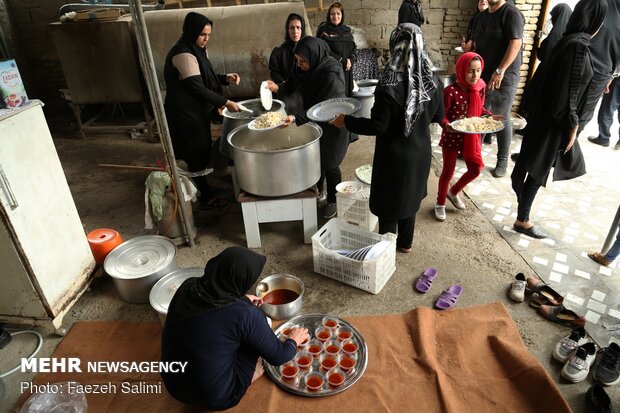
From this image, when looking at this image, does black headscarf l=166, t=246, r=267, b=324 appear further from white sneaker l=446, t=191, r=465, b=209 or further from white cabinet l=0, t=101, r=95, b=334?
white sneaker l=446, t=191, r=465, b=209

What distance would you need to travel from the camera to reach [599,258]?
3.24m

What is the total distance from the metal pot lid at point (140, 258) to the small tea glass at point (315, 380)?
4.61 feet

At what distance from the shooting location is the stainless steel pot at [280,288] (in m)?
2.81

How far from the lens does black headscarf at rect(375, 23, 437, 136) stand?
246 centimetres

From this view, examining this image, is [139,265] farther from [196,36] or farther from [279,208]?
[196,36]

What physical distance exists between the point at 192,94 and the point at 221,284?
2.62 meters

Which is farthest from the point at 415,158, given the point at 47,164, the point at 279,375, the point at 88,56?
the point at 88,56

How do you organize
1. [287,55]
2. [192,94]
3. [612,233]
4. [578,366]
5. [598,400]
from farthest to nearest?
[287,55] < [192,94] < [612,233] < [578,366] < [598,400]

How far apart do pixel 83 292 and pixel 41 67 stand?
6.33m

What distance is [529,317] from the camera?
2779mm

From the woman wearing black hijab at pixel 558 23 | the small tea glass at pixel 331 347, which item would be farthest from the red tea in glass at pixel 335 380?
the woman wearing black hijab at pixel 558 23

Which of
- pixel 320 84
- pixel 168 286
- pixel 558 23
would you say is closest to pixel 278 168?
pixel 320 84
